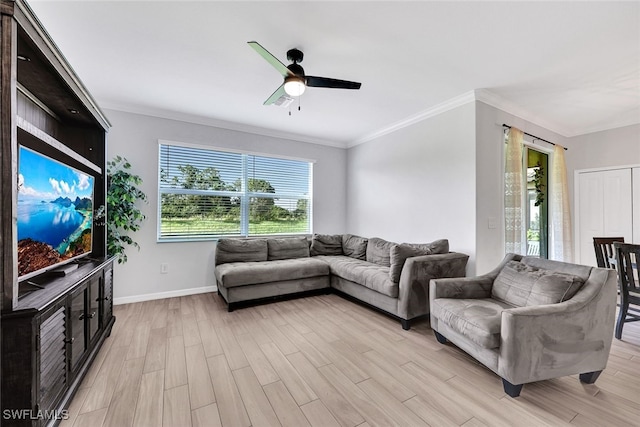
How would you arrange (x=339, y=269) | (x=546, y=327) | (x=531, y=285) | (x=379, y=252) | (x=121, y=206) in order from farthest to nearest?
(x=379, y=252), (x=339, y=269), (x=121, y=206), (x=531, y=285), (x=546, y=327)

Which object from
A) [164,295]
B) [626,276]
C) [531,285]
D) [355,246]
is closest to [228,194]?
[164,295]

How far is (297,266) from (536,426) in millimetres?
2757

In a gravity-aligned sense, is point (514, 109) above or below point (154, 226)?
above

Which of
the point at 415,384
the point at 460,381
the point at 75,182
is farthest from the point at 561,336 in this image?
the point at 75,182

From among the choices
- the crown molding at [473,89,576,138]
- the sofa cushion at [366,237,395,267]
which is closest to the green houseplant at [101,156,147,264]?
the sofa cushion at [366,237,395,267]

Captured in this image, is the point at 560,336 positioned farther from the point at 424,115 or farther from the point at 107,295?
the point at 107,295

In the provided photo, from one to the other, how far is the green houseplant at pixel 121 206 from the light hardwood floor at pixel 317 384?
3.60ft

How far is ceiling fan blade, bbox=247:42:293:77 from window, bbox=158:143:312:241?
249 centimetres

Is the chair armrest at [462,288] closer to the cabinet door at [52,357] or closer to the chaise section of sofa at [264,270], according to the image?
the chaise section of sofa at [264,270]

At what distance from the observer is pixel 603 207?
14.1ft

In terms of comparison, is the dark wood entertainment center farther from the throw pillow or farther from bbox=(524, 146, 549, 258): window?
bbox=(524, 146, 549, 258): window

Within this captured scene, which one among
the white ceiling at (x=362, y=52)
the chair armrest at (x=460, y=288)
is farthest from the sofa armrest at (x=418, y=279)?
the white ceiling at (x=362, y=52)

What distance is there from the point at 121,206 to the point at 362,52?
3.39 m

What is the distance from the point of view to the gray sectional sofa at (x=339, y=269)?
287 cm
